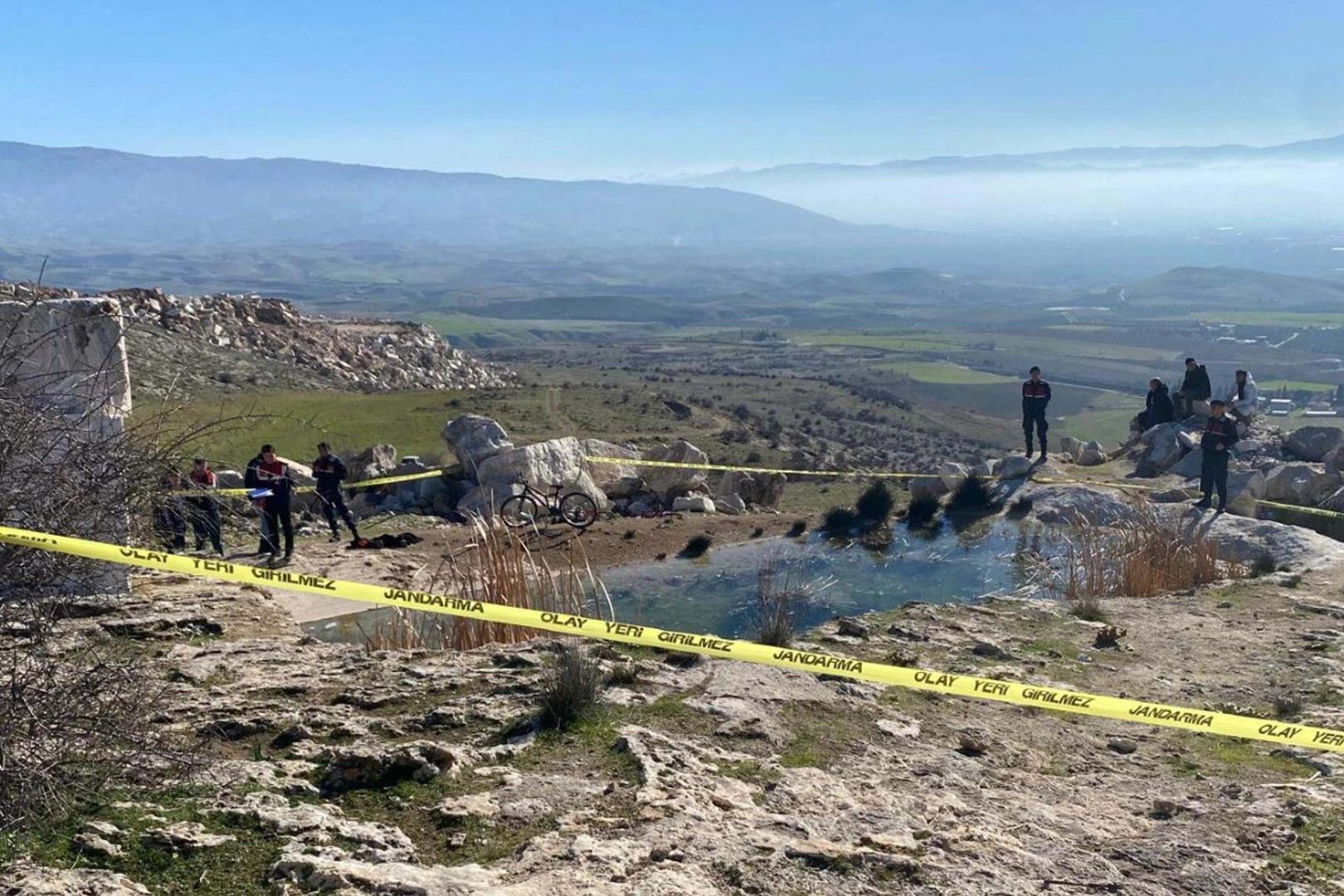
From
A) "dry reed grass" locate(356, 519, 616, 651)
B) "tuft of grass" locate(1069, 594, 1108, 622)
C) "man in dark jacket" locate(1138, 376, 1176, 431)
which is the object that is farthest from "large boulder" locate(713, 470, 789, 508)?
"dry reed grass" locate(356, 519, 616, 651)

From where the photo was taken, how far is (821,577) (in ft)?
50.0

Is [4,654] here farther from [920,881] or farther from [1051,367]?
[1051,367]

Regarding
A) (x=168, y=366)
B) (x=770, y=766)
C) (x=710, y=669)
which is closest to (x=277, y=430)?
(x=168, y=366)

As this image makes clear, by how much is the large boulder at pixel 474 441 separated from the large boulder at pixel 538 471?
0.73ft

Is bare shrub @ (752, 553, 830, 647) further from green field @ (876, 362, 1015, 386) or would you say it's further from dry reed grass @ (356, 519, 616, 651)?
green field @ (876, 362, 1015, 386)

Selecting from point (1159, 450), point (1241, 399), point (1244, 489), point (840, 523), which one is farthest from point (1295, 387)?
point (840, 523)

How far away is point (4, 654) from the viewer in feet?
16.7

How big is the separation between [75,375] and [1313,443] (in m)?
19.6

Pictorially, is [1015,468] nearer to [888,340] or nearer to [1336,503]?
[1336,503]

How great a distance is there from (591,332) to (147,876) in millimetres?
127839

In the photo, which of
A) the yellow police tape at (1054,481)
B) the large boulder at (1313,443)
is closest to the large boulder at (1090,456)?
the yellow police tape at (1054,481)

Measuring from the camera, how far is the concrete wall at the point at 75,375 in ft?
17.0

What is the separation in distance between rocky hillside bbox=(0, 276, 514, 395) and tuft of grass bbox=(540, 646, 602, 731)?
22625 millimetres

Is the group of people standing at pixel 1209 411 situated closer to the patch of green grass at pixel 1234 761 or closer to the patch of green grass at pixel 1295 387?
the patch of green grass at pixel 1234 761
